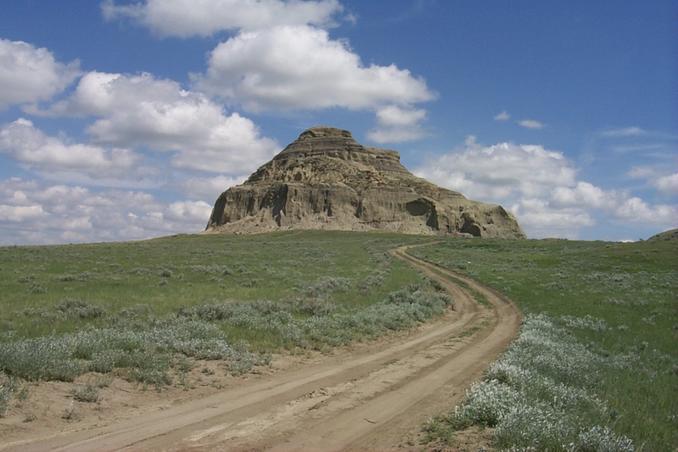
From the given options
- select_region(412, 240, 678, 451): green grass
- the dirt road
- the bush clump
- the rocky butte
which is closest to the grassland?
the dirt road

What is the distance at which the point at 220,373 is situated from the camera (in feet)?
38.3

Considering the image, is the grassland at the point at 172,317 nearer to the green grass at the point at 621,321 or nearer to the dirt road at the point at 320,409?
the dirt road at the point at 320,409

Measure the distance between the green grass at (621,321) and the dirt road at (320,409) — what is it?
58.2 inches

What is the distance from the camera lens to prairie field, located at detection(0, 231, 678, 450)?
8289mm

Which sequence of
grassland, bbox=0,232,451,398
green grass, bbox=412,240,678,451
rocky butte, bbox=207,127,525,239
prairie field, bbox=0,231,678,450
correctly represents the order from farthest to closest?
rocky butte, bbox=207,127,525,239
grassland, bbox=0,232,451,398
green grass, bbox=412,240,678,451
prairie field, bbox=0,231,678,450

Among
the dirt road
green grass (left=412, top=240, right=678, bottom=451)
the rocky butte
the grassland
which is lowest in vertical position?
green grass (left=412, top=240, right=678, bottom=451)

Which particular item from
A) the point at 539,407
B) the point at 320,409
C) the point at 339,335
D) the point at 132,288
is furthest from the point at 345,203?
the point at 539,407

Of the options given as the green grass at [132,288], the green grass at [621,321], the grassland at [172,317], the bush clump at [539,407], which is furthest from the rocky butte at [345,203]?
the bush clump at [539,407]

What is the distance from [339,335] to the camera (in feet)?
53.7

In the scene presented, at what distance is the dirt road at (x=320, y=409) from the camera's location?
24.0 ft

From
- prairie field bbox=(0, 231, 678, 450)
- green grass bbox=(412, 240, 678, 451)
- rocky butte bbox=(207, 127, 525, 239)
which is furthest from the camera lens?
rocky butte bbox=(207, 127, 525, 239)

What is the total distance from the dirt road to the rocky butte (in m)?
126

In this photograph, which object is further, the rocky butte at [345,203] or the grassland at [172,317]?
the rocky butte at [345,203]

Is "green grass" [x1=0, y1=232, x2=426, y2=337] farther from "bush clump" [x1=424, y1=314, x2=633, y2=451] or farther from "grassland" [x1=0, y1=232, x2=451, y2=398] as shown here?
"bush clump" [x1=424, y1=314, x2=633, y2=451]
